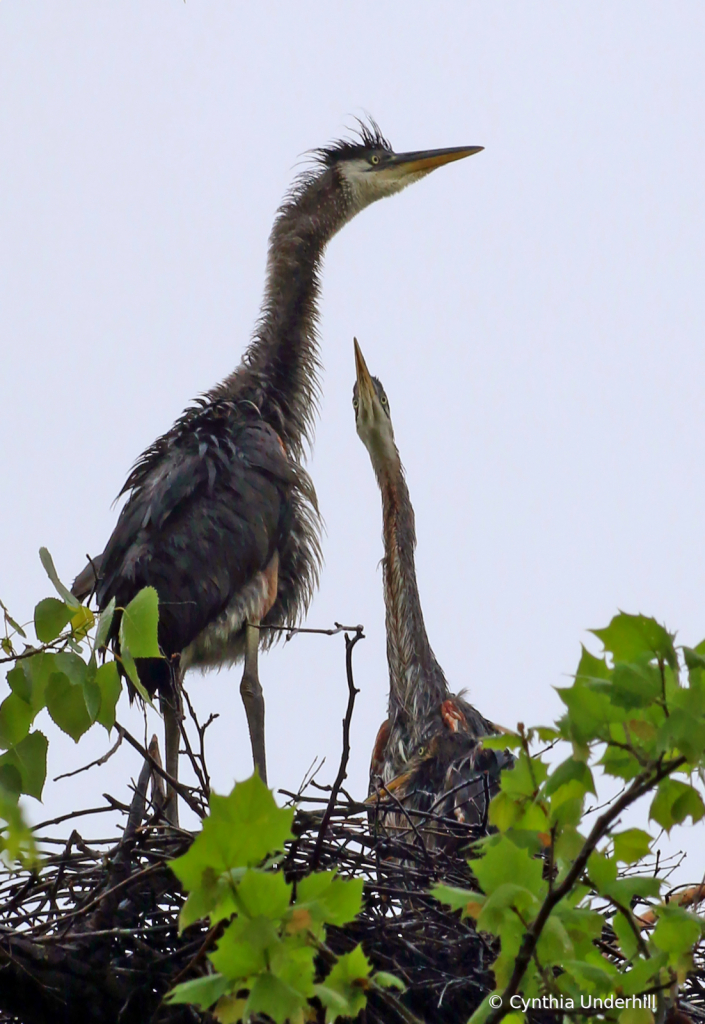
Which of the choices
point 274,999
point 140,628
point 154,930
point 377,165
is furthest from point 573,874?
point 377,165

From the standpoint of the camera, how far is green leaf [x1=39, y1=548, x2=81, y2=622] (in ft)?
5.76

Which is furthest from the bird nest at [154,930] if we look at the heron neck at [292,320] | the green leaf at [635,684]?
the heron neck at [292,320]

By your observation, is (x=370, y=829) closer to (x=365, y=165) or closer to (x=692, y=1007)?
(x=692, y=1007)

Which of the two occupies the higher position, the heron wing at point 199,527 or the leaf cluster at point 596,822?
the heron wing at point 199,527

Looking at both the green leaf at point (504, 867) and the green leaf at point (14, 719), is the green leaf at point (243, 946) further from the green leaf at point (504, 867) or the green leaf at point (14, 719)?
the green leaf at point (14, 719)

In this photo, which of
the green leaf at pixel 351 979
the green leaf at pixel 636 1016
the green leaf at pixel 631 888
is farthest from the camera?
the green leaf at pixel 636 1016

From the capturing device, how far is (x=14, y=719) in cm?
173

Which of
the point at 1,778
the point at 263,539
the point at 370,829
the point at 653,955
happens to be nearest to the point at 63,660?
the point at 1,778

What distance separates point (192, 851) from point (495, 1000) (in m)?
0.50

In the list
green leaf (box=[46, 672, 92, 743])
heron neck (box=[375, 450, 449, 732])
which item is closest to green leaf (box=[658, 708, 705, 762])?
green leaf (box=[46, 672, 92, 743])

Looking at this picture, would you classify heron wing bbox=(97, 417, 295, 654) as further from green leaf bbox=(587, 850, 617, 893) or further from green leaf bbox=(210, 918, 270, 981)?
green leaf bbox=(210, 918, 270, 981)

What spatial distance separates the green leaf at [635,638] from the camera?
1262mm

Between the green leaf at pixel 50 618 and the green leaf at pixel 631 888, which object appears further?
the green leaf at pixel 50 618

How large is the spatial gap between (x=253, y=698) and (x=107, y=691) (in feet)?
8.15
